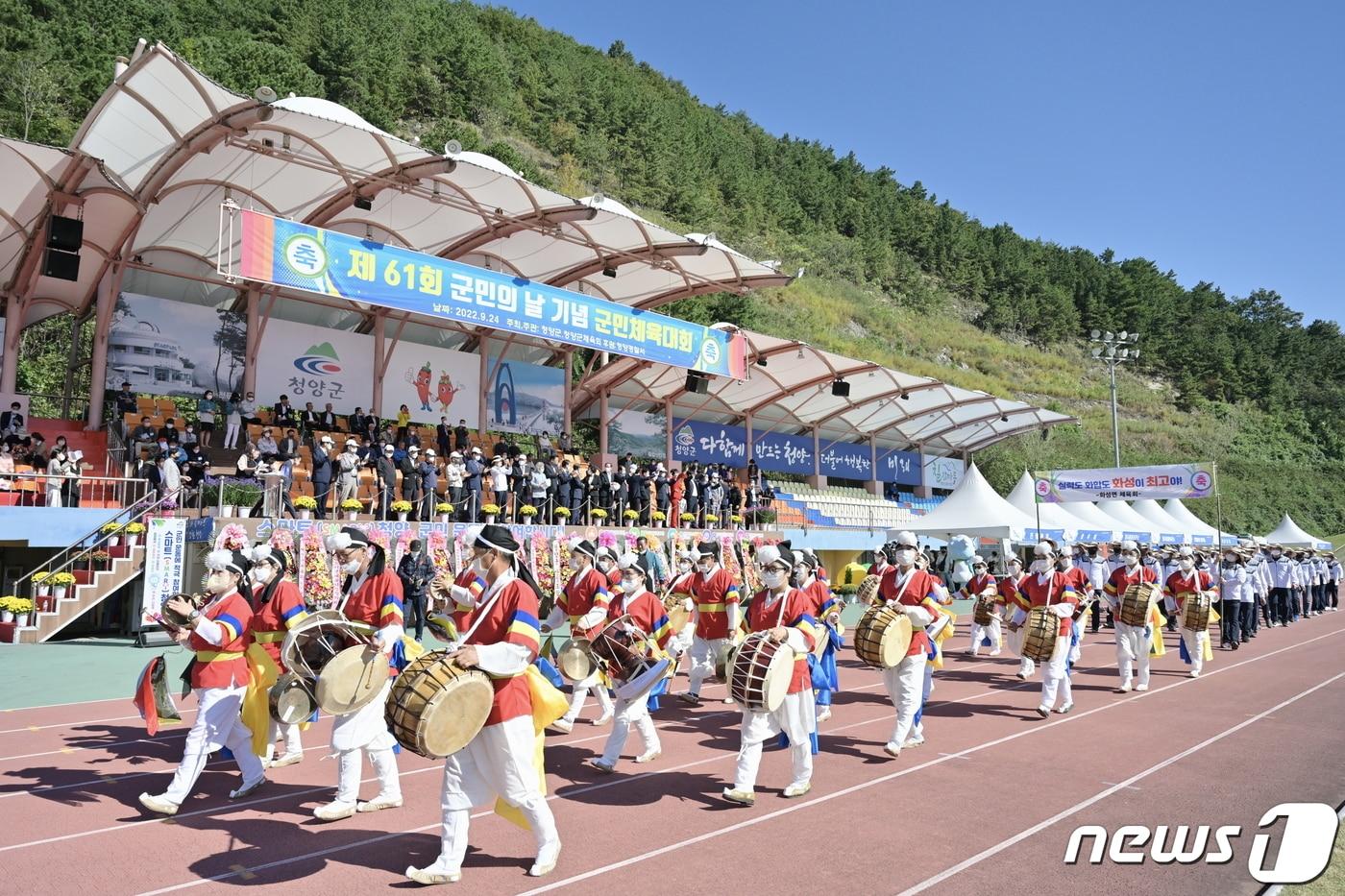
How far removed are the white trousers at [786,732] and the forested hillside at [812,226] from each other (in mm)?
37935

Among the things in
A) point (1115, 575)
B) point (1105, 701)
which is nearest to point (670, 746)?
point (1105, 701)

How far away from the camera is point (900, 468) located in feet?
138

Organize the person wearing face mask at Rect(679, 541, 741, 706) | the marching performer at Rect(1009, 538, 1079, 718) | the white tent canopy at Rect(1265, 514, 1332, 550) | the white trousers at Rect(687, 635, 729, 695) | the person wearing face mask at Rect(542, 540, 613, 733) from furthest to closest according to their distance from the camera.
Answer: the white tent canopy at Rect(1265, 514, 1332, 550) → the white trousers at Rect(687, 635, 729, 695) → the marching performer at Rect(1009, 538, 1079, 718) → the person wearing face mask at Rect(679, 541, 741, 706) → the person wearing face mask at Rect(542, 540, 613, 733)

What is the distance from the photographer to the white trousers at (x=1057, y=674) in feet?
33.7

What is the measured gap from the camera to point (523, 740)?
508 cm

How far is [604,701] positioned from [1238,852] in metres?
5.85

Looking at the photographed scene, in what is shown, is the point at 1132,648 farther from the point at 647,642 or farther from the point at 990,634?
the point at 647,642

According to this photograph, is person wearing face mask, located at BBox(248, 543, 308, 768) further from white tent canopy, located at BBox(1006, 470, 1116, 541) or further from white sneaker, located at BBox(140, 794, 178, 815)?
white tent canopy, located at BBox(1006, 470, 1116, 541)

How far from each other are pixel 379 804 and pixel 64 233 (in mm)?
15236

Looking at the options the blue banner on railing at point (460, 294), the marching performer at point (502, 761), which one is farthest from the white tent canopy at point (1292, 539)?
the marching performer at point (502, 761)

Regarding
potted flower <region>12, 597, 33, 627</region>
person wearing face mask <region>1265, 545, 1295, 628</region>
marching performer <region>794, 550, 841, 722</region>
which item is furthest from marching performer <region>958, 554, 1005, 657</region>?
potted flower <region>12, 597, 33, 627</region>

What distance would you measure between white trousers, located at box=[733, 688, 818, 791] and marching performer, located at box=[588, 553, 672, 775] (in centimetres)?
114

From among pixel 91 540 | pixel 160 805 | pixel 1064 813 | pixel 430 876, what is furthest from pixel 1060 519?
pixel 160 805

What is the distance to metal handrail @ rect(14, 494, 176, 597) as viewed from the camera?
585 inches
